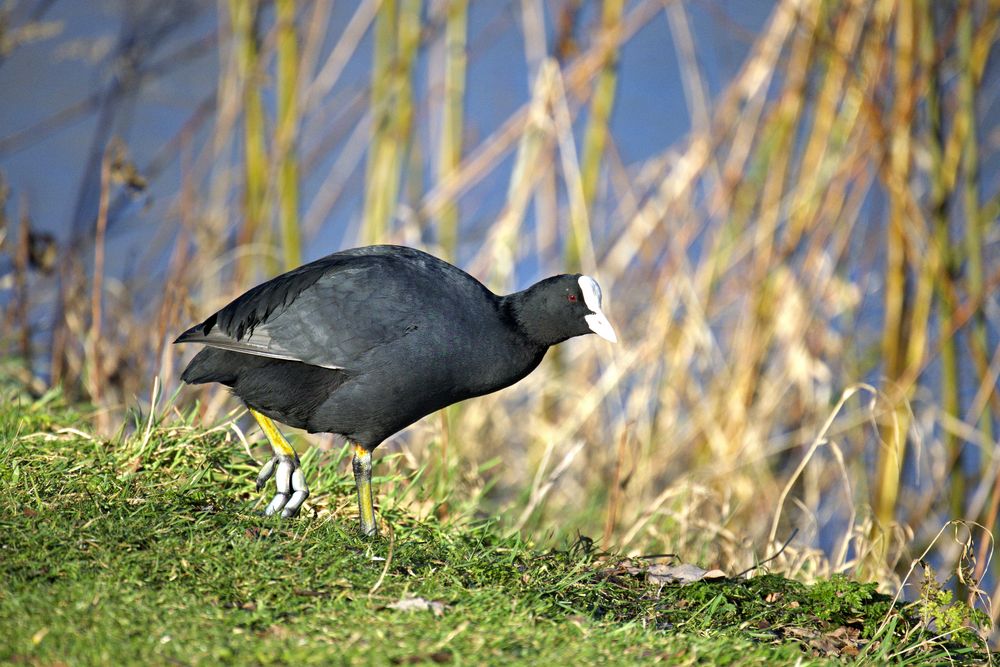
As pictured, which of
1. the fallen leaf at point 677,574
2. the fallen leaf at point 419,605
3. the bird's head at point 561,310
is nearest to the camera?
the fallen leaf at point 419,605

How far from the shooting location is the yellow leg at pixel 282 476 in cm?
255

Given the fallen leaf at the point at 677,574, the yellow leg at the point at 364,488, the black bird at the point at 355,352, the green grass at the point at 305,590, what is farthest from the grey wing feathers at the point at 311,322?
the fallen leaf at the point at 677,574

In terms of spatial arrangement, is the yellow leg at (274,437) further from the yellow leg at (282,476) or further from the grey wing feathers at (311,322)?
the grey wing feathers at (311,322)

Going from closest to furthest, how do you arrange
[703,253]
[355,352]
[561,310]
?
[355,352] → [561,310] → [703,253]

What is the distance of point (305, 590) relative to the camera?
206 cm

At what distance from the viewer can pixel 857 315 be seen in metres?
4.51

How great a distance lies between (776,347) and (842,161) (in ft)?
2.47

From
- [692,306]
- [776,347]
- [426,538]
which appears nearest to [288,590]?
[426,538]

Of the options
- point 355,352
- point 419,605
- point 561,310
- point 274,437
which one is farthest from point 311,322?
point 419,605

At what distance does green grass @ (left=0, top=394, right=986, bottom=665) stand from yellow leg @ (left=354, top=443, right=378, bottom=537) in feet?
0.26

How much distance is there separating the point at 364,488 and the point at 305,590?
0.53m

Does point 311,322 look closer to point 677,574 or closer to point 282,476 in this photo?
point 282,476

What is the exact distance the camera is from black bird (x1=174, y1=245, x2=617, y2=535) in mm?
2527

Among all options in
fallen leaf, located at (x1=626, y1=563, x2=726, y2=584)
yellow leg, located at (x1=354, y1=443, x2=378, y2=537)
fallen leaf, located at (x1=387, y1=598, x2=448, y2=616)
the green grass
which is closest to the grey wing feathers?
yellow leg, located at (x1=354, y1=443, x2=378, y2=537)
